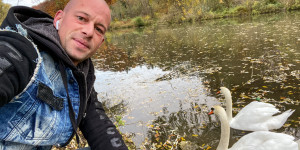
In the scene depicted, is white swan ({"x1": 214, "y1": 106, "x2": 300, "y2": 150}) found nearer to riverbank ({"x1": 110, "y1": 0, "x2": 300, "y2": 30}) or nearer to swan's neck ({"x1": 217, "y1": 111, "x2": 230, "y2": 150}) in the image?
swan's neck ({"x1": 217, "y1": 111, "x2": 230, "y2": 150})

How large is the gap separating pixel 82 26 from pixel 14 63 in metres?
0.59

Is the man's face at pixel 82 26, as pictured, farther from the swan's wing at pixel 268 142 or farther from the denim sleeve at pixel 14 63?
the swan's wing at pixel 268 142

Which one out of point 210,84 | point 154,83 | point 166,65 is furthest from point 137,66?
point 210,84

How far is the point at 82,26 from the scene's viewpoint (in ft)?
4.83

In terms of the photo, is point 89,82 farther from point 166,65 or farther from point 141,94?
point 166,65

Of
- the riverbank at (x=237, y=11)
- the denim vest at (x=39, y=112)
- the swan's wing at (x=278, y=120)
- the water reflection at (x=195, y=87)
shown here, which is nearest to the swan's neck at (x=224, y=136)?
the water reflection at (x=195, y=87)

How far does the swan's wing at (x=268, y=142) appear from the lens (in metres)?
2.82

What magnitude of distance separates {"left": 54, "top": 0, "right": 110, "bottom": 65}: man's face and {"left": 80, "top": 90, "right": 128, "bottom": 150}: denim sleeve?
0.57m

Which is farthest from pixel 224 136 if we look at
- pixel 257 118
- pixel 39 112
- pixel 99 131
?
pixel 39 112

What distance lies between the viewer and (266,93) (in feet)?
16.5

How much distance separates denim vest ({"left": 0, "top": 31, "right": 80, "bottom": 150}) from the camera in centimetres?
113

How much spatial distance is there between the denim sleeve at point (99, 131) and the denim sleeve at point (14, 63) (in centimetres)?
84

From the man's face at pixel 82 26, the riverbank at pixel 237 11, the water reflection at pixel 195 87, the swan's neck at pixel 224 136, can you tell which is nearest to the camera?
the man's face at pixel 82 26

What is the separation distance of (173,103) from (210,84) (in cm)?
153
